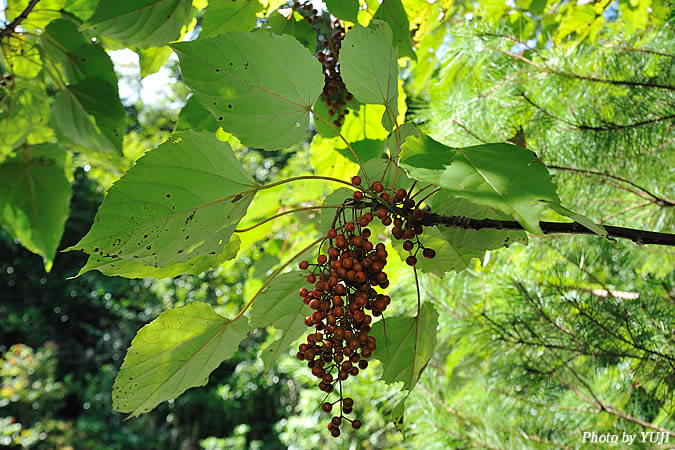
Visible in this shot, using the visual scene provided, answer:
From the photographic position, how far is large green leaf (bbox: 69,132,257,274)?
13.9 inches

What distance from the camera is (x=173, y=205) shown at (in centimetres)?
37

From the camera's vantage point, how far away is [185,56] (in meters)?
0.40

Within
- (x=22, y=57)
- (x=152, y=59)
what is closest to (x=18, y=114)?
(x=22, y=57)

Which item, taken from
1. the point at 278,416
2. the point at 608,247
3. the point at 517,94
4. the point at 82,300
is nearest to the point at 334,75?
the point at 517,94

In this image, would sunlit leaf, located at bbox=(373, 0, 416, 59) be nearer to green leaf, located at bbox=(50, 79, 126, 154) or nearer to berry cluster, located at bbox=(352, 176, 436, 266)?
berry cluster, located at bbox=(352, 176, 436, 266)

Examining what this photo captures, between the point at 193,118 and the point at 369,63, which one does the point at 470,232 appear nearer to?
the point at 369,63

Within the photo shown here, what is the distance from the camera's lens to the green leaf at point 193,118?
63 centimetres

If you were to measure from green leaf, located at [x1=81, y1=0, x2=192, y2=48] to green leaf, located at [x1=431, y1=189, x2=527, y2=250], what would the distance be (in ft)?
1.41

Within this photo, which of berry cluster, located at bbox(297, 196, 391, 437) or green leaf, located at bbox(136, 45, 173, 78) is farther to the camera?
green leaf, located at bbox(136, 45, 173, 78)

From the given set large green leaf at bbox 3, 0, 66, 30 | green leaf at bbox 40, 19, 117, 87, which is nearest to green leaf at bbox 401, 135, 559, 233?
green leaf at bbox 40, 19, 117, 87

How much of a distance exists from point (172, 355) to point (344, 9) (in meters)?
0.42

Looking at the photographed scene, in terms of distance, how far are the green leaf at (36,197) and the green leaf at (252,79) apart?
851 mm

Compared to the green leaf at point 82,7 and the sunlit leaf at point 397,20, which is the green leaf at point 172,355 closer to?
the sunlit leaf at point 397,20

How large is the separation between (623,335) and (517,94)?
49 centimetres
